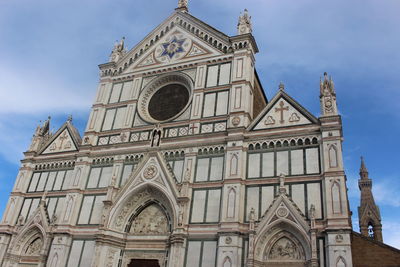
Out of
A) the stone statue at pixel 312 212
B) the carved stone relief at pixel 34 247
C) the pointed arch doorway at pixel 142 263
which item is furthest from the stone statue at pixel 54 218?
the stone statue at pixel 312 212

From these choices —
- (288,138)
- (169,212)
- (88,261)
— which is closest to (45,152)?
(88,261)

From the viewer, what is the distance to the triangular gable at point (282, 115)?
19.4m

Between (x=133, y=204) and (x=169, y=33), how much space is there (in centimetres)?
1295

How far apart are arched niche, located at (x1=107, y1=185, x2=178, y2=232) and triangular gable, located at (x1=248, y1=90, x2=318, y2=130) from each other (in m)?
6.59

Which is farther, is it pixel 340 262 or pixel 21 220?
pixel 21 220

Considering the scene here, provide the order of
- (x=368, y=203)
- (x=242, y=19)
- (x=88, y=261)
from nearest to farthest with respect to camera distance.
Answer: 1. (x=88, y=261)
2. (x=242, y=19)
3. (x=368, y=203)

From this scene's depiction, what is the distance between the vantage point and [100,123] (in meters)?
25.2

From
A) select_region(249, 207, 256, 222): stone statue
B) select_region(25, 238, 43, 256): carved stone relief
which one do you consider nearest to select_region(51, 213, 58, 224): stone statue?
select_region(25, 238, 43, 256): carved stone relief

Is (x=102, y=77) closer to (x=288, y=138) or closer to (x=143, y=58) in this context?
(x=143, y=58)

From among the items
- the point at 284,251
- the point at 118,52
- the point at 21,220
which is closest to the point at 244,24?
the point at 118,52

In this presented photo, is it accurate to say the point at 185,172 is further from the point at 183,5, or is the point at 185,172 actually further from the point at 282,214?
the point at 183,5

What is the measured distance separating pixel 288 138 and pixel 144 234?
377 inches

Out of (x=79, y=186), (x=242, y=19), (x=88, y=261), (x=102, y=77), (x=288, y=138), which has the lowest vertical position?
(x=88, y=261)

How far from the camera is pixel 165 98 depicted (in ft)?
80.4
